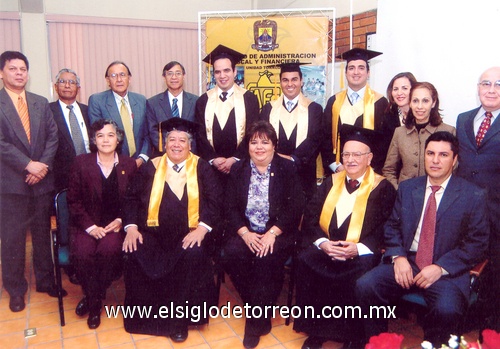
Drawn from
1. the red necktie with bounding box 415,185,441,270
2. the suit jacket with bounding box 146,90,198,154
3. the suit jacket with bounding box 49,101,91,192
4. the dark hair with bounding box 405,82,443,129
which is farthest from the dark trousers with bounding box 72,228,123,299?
the dark hair with bounding box 405,82,443,129

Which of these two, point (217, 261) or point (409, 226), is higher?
point (409, 226)

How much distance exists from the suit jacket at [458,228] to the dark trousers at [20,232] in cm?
243

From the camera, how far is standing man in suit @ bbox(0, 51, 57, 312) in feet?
10.0

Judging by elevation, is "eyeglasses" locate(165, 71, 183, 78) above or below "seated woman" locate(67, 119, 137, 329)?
above

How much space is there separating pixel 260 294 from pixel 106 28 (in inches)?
167

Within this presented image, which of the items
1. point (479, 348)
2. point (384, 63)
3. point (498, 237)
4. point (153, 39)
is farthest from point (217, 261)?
point (153, 39)

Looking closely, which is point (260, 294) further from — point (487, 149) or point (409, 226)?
point (487, 149)

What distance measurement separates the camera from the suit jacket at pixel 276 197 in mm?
2994

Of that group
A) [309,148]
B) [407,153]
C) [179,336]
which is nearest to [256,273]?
[179,336]

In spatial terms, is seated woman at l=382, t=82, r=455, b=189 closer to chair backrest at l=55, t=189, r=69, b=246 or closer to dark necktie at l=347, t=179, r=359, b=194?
dark necktie at l=347, t=179, r=359, b=194

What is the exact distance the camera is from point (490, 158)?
262 cm

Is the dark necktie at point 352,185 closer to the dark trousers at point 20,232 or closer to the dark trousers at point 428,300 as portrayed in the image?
the dark trousers at point 428,300

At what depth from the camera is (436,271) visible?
2354mm

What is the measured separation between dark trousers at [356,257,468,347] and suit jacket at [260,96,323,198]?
1.18 metres
